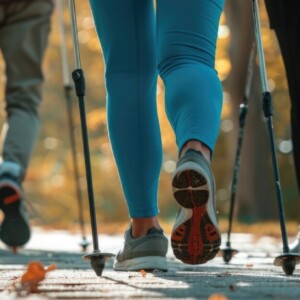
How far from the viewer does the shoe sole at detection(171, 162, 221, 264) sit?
3121 mm

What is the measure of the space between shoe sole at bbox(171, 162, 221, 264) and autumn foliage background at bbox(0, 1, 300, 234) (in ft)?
40.2

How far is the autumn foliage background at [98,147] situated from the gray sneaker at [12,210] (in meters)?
9.56

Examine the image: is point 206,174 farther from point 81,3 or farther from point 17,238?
point 81,3

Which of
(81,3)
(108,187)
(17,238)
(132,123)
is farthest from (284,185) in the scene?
(132,123)

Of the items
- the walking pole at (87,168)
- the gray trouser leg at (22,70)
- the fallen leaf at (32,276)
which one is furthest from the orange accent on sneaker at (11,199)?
the fallen leaf at (32,276)

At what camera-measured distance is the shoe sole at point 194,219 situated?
10.2 ft

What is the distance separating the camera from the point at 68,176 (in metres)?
27.9

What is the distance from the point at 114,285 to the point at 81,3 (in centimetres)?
1580

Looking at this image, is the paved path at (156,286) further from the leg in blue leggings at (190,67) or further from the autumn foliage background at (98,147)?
the autumn foliage background at (98,147)

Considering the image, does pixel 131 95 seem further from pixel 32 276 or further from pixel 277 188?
pixel 32 276

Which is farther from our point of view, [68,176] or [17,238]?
[68,176]

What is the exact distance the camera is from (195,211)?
315 centimetres

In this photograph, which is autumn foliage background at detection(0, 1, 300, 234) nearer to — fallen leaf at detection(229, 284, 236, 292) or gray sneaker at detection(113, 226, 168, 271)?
gray sneaker at detection(113, 226, 168, 271)

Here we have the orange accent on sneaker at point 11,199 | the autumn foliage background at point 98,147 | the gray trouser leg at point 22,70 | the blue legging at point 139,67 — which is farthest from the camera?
A: the autumn foliage background at point 98,147
